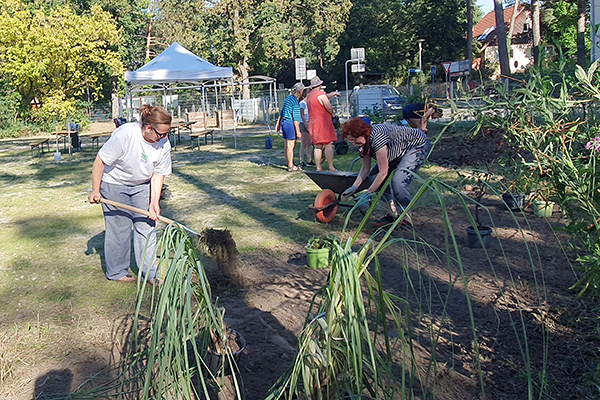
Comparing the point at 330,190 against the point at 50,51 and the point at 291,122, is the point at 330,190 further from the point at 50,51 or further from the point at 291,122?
the point at 50,51

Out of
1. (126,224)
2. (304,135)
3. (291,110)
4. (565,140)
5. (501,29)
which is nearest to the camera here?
(565,140)

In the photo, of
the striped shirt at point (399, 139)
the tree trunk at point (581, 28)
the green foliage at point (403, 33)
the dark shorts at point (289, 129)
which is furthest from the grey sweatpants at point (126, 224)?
the green foliage at point (403, 33)

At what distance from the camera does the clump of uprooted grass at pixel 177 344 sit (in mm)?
2160

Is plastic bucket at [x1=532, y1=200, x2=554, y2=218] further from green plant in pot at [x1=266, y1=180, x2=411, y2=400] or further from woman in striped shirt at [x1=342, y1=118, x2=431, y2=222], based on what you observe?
green plant in pot at [x1=266, y1=180, x2=411, y2=400]

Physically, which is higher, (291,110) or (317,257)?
(291,110)

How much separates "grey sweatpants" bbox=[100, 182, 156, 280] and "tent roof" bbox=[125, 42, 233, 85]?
33.8 feet

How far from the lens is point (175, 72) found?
49.1 ft

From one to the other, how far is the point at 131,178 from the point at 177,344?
2683mm

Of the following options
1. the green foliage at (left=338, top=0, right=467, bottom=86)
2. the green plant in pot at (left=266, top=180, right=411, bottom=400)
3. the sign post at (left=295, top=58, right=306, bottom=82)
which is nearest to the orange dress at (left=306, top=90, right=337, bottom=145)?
the green plant in pot at (left=266, top=180, right=411, bottom=400)

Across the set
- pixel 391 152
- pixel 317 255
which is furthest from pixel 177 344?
pixel 391 152

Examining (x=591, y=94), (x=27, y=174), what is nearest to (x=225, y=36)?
(x=27, y=174)

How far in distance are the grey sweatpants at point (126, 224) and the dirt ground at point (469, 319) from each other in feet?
2.45

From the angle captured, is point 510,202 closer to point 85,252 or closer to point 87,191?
point 85,252

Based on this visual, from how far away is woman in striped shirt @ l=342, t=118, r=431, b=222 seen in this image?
18.6 ft
